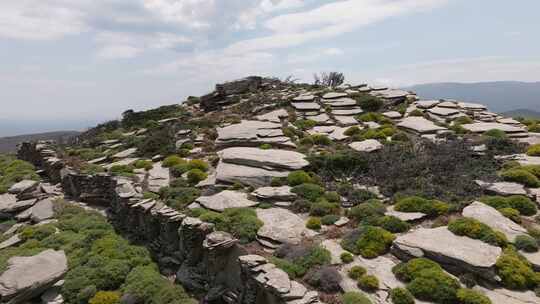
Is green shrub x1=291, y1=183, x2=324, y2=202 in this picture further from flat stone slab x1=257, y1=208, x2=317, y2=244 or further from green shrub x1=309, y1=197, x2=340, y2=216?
flat stone slab x1=257, y1=208, x2=317, y2=244

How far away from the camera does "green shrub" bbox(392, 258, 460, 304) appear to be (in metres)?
9.50

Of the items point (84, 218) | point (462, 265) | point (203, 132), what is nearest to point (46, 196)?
point (84, 218)

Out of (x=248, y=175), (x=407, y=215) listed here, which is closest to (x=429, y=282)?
(x=407, y=215)

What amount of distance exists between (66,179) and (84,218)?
6.20m

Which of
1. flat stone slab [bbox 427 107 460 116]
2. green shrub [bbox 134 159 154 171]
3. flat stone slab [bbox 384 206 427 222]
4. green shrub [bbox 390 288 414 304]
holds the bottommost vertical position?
green shrub [bbox 390 288 414 304]

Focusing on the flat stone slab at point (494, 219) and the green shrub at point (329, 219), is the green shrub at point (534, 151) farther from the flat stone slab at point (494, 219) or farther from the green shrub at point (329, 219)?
the green shrub at point (329, 219)

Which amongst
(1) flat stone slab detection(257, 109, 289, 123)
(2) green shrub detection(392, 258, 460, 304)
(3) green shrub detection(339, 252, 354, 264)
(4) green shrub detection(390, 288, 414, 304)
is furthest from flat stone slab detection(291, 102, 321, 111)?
(4) green shrub detection(390, 288, 414, 304)

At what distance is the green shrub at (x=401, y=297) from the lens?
30.9 ft

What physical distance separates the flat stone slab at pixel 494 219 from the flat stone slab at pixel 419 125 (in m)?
11.2

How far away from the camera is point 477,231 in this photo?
11758 mm

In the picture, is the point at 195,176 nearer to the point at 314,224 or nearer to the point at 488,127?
the point at 314,224

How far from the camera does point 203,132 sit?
28.9 meters

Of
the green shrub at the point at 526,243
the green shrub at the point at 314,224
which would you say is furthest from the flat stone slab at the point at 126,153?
the green shrub at the point at 526,243

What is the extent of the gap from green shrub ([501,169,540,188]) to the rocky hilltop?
0.12 metres
